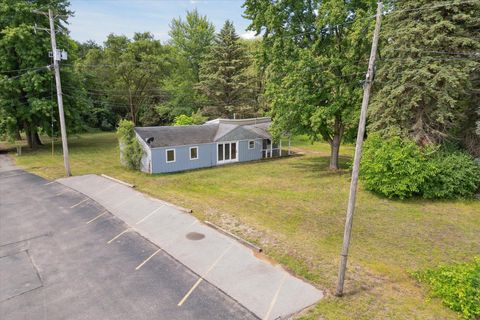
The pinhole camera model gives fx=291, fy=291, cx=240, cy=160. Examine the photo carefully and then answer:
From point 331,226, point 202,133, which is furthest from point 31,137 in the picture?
point 331,226

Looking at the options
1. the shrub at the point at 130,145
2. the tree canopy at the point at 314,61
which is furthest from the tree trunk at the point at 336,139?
the shrub at the point at 130,145

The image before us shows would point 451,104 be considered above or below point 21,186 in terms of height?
above

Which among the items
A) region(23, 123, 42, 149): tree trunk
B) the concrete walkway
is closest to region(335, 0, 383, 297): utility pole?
the concrete walkway

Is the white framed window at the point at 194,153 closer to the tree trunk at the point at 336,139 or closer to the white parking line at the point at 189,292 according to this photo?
the tree trunk at the point at 336,139

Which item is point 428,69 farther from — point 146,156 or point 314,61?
point 146,156

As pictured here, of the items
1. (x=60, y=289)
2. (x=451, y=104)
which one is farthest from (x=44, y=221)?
(x=451, y=104)

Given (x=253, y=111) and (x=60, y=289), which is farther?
(x=253, y=111)

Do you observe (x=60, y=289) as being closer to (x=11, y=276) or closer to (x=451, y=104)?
(x=11, y=276)
